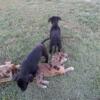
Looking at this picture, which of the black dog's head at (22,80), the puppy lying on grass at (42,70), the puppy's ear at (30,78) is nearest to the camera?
the black dog's head at (22,80)

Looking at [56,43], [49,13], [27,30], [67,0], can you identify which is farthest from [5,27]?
[67,0]

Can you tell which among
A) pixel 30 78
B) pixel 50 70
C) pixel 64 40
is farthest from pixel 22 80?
pixel 64 40

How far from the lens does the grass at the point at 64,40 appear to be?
532cm

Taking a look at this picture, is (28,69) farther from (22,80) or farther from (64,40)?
(64,40)

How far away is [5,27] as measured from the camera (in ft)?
23.7

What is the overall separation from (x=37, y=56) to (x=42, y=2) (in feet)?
11.1

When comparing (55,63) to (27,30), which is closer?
(55,63)

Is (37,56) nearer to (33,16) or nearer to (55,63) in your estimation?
(55,63)

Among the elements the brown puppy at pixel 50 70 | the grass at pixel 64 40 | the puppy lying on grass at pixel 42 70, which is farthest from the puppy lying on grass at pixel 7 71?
the brown puppy at pixel 50 70

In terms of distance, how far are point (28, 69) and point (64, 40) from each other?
5.41 ft

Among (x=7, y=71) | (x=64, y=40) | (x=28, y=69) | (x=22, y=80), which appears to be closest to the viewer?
(x=22, y=80)

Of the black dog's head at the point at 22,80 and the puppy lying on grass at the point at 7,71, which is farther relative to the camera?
the puppy lying on grass at the point at 7,71

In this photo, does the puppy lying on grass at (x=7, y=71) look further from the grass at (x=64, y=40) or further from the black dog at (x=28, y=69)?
the black dog at (x=28, y=69)

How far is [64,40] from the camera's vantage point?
6.63 m
